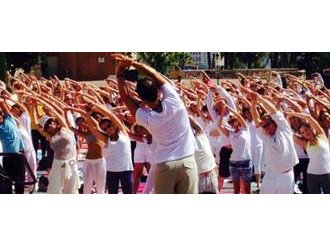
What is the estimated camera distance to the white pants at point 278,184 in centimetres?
639

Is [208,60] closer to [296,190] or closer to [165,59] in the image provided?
[165,59]

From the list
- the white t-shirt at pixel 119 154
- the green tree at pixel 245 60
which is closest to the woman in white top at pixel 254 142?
the green tree at pixel 245 60

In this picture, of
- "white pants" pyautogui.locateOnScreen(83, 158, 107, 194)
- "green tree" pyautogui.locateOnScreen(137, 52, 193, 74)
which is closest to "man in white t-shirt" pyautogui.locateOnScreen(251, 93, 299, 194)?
"green tree" pyautogui.locateOnScreen(137, 52, 193, 74)

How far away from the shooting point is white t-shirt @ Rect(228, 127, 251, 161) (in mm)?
7297

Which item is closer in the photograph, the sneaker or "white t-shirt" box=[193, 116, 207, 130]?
the sneaker

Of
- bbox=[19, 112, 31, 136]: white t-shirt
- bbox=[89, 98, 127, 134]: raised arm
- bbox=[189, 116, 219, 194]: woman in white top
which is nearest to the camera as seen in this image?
bbox=[189, 116, 219, 194]: woman in white top

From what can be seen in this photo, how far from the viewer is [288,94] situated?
7652 millimetres

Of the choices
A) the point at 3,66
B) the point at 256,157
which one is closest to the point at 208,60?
the point at 256,157

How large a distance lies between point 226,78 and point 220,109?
39 cm

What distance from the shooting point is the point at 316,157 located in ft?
21.3

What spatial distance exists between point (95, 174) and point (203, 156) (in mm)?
1182

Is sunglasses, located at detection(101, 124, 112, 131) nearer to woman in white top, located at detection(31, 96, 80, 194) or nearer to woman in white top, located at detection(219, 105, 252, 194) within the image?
woman in white top, located at detection(31, 96, 80, 194)

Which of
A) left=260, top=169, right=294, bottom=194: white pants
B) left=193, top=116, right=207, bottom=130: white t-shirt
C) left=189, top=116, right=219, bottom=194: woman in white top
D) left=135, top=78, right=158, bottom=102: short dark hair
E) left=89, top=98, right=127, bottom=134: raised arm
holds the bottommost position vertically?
left=260, top=169, right=294, bottom=194: white pants
